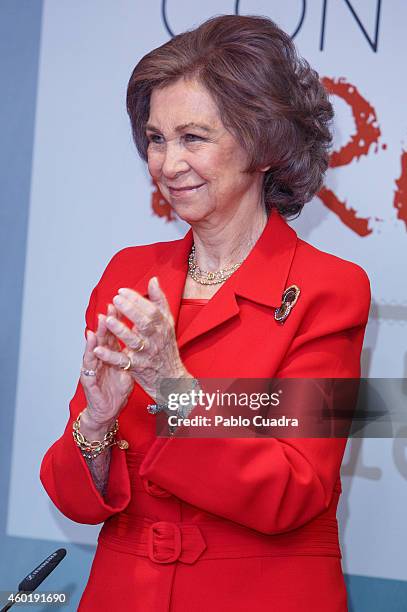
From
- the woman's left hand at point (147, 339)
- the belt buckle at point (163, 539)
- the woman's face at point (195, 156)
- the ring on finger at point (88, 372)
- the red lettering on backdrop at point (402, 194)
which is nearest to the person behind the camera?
the woman's left hand at point (147, 339)

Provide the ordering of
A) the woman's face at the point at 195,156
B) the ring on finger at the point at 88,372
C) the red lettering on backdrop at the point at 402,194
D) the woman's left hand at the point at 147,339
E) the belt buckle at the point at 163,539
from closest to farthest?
the woman's left hand at the point at 147,339 → the ring on finger at the point at 88,372 → the belt buckle at the point at 163,539 → the woman's face at the point at 195,156 → the red lettering on backdrop at the point at 402,194

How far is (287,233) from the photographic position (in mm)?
1903

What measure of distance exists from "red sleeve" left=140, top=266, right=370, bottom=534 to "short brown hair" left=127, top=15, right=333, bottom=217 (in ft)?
1.27

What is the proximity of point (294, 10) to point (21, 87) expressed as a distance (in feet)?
2.68

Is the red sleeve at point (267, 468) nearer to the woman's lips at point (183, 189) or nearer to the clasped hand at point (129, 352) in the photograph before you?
the clasped hand at point (129, 352)

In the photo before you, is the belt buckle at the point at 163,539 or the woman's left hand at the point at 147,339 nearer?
the woman's left hand at the point at 147,339

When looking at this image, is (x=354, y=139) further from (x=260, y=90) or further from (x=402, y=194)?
(x=260, y=90)

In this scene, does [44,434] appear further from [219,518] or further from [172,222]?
[219,518]

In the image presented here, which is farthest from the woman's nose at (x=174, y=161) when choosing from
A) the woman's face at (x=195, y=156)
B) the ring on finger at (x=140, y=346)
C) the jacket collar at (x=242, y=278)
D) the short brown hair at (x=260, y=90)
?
the ring on finger at (x=140, y=346)

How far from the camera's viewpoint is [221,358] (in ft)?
5.68

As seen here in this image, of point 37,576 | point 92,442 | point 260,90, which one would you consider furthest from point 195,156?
point 37,576

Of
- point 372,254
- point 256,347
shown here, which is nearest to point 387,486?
point 372,254

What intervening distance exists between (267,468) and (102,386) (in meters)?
0.31

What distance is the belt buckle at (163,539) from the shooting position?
5.53 feet
